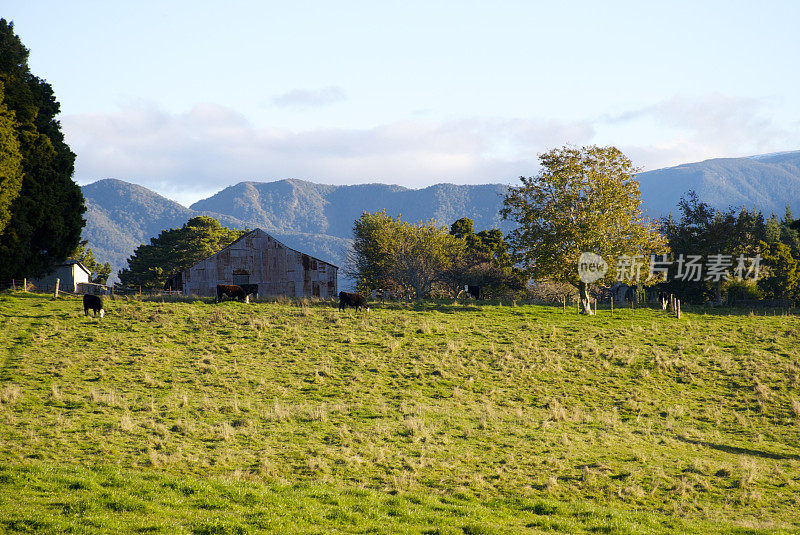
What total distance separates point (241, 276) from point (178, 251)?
35652 mm

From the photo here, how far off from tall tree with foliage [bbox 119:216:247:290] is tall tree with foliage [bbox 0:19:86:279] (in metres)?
47.2

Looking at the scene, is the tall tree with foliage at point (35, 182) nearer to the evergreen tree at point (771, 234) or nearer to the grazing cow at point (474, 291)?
the grazing cow at point (474, 291)

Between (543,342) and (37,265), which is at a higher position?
(37,265)

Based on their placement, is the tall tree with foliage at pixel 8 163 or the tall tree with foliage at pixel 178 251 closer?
the tall tree with foliage at pixel 8 163

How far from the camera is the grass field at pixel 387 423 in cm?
1362

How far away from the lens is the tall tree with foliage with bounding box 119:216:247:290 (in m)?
94.8

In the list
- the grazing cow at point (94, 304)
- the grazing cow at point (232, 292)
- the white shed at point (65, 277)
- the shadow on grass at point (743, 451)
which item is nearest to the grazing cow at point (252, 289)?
the grazing cow at point (232, 292)

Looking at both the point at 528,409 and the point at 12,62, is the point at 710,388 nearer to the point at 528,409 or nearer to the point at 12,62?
the point at 528,409

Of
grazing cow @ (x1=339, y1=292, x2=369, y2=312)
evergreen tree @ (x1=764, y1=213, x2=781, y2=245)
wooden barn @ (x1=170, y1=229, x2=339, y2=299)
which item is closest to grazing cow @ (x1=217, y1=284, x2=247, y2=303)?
grazing cow @ (x1=339, y1=292, x2=369, y2=312)

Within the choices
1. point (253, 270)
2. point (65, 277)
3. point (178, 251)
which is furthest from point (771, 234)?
point (65, 277)

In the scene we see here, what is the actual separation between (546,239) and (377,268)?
1112 inches

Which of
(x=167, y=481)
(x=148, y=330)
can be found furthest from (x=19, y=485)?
(x=148, y=330)

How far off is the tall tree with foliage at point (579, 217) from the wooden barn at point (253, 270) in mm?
25298

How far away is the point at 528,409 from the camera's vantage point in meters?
27.6
